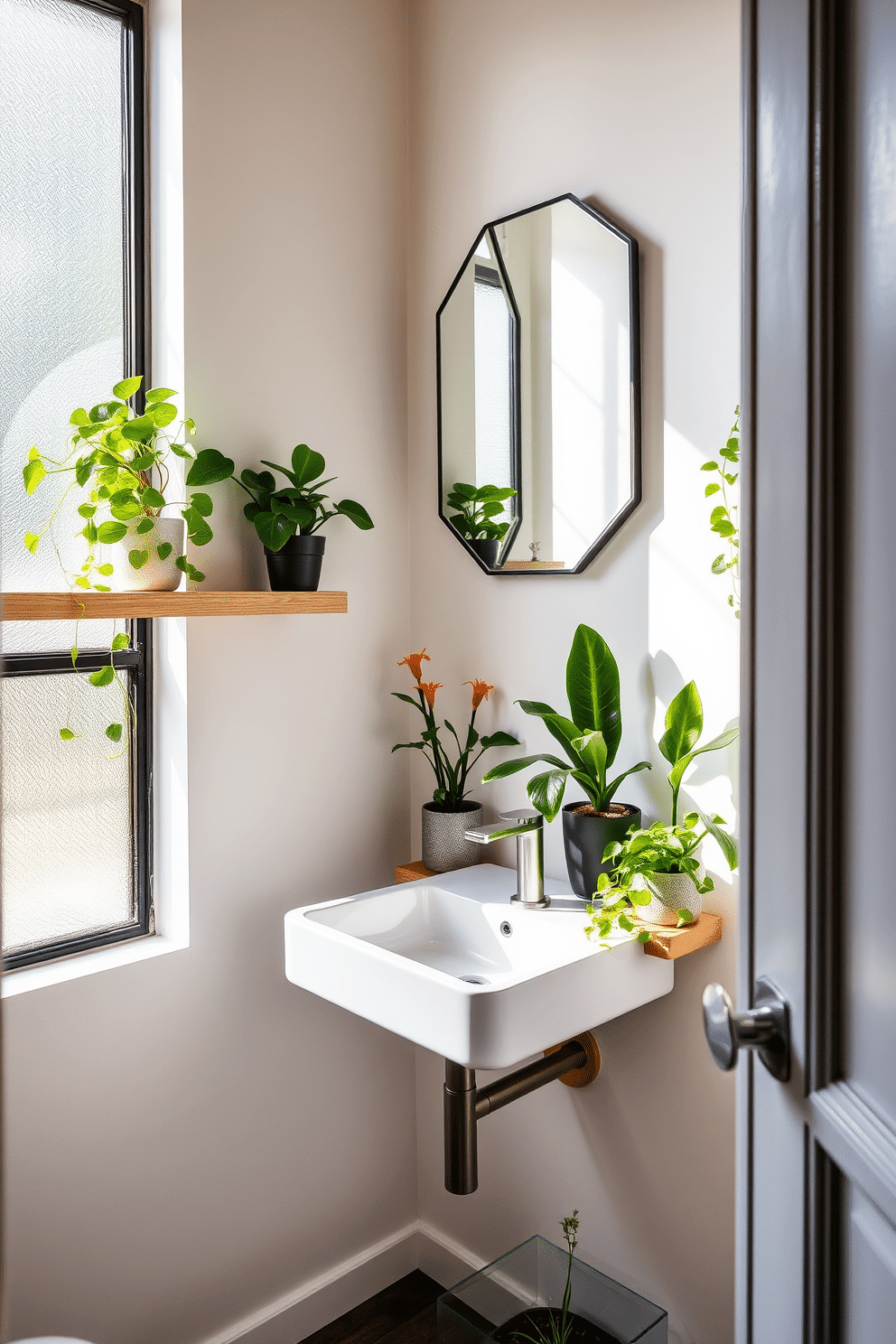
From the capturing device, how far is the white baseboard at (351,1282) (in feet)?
5.94

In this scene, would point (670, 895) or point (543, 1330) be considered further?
point (543, 1330)

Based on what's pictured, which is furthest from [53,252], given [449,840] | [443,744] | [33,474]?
[449,840]

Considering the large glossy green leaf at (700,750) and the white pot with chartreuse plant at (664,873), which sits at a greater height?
the large glossy green leaf at (700,750)

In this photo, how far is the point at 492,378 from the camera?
73.5 inches

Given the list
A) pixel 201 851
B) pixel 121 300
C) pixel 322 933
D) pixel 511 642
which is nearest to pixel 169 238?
pixel 121 300

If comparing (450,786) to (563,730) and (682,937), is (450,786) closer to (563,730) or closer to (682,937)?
(563,730)

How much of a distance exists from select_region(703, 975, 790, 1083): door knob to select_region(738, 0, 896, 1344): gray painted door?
0.01 metres

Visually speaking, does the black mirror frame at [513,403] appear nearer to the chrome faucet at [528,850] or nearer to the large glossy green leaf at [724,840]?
the chrome faucet at [528,850]

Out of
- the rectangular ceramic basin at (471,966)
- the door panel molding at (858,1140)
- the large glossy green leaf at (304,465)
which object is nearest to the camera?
the door panel molding at (858,1140)

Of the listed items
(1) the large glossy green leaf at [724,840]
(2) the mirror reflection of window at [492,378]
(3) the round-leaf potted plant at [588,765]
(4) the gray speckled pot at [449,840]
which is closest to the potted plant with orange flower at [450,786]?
(4) the gray speckled pot at [449,840]

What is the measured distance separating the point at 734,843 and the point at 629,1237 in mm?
779

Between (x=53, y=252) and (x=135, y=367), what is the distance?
214 millimetres

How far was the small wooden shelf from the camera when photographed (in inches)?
55.5

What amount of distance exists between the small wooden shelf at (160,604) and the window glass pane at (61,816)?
17 centimetres
